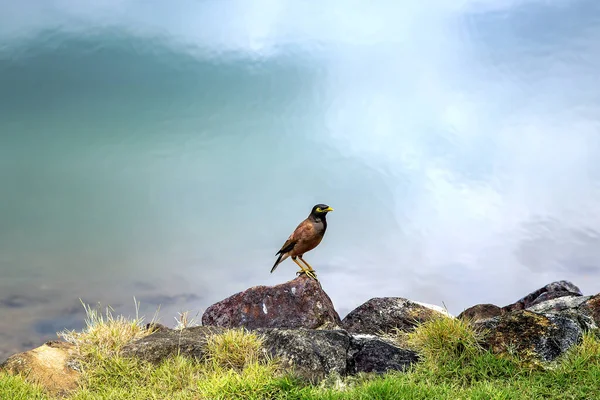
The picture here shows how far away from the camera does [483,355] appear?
7887 mm

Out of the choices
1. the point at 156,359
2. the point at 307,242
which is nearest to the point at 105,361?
the point at 156,359

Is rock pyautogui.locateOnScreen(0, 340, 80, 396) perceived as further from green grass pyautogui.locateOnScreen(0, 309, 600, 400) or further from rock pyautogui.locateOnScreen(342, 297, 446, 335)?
rock pyautogui.locateOnScreen(342, 297, 446, 335)

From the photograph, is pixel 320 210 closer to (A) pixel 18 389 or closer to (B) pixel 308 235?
(B) pixel 308 235

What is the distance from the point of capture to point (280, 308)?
32.6 feet

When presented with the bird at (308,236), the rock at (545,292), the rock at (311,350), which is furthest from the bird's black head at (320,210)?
the rock at (545,292)

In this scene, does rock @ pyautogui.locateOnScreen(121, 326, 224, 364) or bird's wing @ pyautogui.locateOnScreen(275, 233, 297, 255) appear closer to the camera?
rock @ pyautogui.locateOnScreen(121, 326, 224, 364)

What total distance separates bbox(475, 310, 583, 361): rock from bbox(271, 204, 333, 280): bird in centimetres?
311

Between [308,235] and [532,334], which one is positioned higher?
[308,235]

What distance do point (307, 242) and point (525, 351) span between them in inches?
153

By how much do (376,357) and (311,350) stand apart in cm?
86

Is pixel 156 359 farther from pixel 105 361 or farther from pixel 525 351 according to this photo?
pixel 525 351

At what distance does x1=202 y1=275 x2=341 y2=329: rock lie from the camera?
9773 mm

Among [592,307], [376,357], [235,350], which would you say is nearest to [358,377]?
[376,357]

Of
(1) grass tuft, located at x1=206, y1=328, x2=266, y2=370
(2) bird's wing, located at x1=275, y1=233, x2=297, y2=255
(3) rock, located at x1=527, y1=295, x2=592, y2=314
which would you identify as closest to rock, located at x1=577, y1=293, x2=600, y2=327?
(3) rock, located at x1=527, y1=295, x2=592, y2=314
